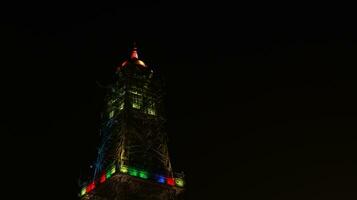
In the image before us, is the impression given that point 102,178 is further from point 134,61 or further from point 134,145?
point 134,61

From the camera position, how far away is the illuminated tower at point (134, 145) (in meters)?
72.2

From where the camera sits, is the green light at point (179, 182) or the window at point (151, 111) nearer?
the green light at point (179, 182)

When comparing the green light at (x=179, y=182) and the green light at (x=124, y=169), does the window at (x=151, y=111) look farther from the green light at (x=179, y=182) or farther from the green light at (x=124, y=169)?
the green light at (x=124, y=169)

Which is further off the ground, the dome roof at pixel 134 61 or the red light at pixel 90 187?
the dome roof at pixel 134 61

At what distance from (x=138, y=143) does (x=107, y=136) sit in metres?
6.52

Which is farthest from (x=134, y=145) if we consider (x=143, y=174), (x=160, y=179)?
(x=160, y=179)

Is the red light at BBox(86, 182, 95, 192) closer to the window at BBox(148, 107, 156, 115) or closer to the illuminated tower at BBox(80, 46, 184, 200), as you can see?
the illuminated tower at BBox(80, 46, 184, 200)

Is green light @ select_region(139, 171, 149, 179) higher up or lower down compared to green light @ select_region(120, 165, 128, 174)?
lower down

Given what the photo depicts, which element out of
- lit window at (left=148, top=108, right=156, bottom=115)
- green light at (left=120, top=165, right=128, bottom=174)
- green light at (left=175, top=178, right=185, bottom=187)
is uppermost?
lit window at (left=148, top=108, right=156, bottom=115)

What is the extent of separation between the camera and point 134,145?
253 feet

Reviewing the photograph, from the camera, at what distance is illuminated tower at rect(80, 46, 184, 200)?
72.2 metres

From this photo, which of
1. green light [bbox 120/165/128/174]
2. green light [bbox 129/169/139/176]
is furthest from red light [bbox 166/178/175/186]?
green light [bbox 120/165/128/174]

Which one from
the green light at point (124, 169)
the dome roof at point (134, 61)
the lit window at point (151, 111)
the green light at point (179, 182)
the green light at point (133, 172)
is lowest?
the green light at point (179, 182)

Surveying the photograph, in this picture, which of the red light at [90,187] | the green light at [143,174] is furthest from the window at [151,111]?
the red light at [90,187]
